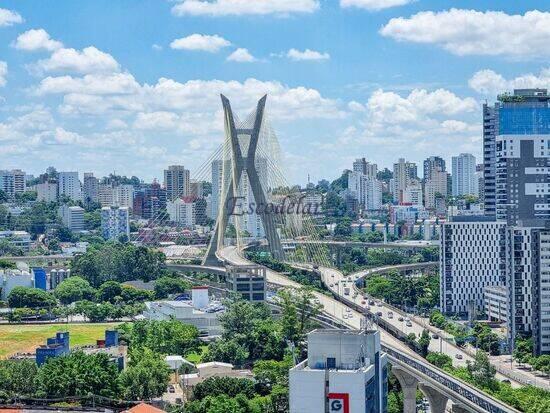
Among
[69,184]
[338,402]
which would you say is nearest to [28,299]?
[338,402]

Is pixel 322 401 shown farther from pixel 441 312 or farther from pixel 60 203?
pixel 60 203

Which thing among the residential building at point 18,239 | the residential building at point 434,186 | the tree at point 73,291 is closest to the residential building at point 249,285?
the tree at point 73,291

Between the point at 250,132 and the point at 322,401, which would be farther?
the point at 250,132

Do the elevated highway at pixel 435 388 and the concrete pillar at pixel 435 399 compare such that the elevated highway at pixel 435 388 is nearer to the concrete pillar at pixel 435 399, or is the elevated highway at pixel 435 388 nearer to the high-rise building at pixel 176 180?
the concrete pillar at pixel 435 399

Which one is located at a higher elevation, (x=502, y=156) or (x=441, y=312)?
(x=502, y=156)

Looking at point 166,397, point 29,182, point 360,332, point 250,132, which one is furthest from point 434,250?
point 29,182

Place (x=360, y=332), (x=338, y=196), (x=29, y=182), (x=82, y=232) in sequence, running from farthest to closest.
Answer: (x=29, y=182)
(x=338, y=196)
(x=82, y=232)
(x=360, y=332)
